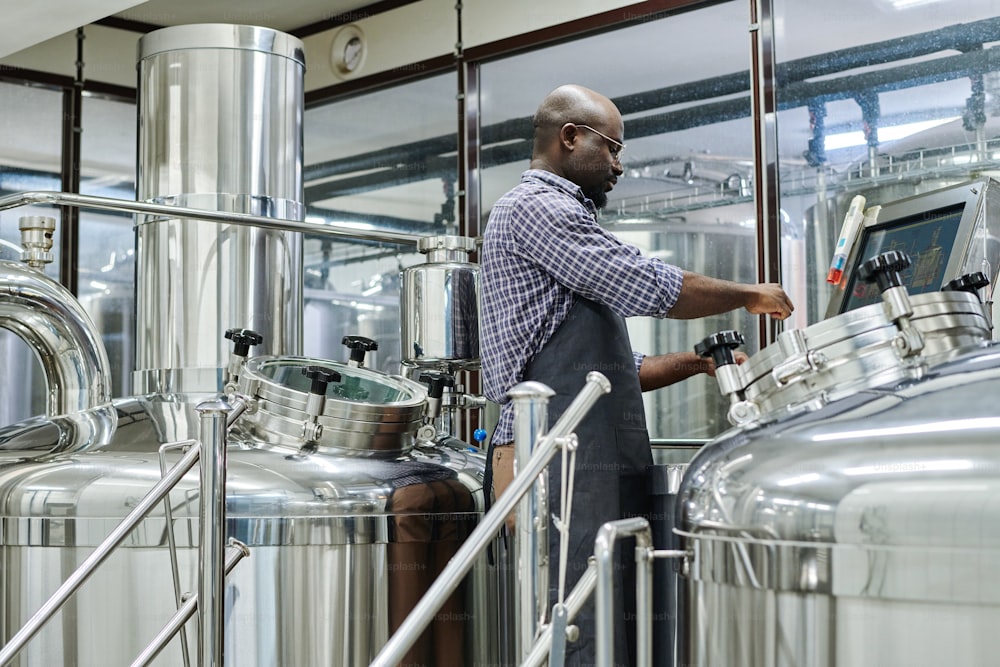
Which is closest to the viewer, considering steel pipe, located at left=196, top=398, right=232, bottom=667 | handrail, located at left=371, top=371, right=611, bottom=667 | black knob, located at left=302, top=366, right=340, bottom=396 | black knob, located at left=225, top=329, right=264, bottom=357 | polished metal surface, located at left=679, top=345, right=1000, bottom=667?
polished metal surface, located at left=679, top=345, right=1000, bottom=667

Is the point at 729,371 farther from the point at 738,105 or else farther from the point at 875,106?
the point at 738,105

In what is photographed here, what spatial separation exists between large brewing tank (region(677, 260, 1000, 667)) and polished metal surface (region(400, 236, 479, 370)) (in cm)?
125

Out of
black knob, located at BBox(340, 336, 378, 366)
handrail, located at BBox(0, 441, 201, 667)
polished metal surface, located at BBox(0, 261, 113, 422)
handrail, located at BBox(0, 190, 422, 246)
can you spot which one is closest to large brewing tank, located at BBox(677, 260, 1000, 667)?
handrail, located at BBox(0, 441, 201, 667)

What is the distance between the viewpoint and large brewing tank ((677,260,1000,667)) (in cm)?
145

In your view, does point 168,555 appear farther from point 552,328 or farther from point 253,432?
point 552,328

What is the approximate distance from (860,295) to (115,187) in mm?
3637

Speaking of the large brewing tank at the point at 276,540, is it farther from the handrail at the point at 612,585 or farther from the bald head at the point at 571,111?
the handrail at the point at 612,585

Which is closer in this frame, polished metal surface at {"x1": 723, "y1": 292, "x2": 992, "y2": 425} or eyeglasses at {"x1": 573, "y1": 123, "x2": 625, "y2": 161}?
polished metal surface at {"x1": 723, "y1": 292, "x2": 992, "y2": 425}

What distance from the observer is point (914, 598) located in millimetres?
1464

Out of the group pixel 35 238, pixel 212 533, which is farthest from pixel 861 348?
pixel 35 238

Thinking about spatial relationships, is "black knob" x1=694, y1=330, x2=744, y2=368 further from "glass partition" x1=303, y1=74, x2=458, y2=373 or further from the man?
"glass partition" x1=303, y1=74, x2=458, y2=373

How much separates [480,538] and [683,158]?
260cm

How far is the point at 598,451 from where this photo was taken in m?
2.28

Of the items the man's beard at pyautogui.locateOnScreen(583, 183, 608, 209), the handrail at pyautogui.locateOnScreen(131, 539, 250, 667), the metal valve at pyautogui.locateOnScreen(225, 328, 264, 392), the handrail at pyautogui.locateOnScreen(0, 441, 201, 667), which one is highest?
Answer: the man's beard at pyautogui.locateOnScreen(583, 183, 608, 209)
